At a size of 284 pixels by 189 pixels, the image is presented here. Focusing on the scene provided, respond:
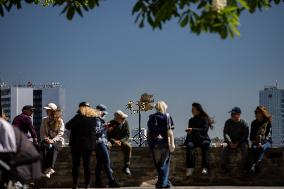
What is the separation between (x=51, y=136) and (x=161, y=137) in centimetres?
272

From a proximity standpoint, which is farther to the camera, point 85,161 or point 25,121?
point 25,121

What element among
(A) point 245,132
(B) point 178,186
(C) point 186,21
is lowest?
(B) point 178,186

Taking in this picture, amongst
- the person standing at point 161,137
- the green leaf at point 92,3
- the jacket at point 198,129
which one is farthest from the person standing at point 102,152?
the green leaf at point 92,3

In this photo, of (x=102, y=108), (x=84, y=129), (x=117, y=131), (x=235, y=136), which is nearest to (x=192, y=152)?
(x=235, y=136)

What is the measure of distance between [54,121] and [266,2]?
8.61m

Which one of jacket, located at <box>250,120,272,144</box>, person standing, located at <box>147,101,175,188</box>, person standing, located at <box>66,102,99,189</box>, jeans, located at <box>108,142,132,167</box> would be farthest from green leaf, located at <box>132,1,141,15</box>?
jeans, located at <box>108,142,132,167</box>

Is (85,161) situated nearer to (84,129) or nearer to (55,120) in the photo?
(84,129)

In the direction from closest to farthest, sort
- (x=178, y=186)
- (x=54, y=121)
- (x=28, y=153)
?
(x=28, y=153), (x=54, y=121), (x=178, y=186)

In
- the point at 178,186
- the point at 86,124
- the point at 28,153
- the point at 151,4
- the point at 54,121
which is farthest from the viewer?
the point at 178,186

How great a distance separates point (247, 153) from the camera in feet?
62.2

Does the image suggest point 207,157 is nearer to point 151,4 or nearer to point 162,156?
point 162,156

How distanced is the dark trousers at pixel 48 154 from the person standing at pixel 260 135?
15.1 feet

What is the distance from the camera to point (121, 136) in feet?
62.5

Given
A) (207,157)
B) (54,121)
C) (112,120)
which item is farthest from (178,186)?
(54,121)
